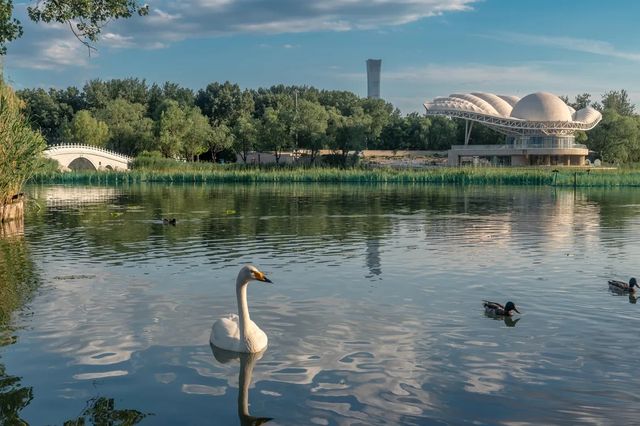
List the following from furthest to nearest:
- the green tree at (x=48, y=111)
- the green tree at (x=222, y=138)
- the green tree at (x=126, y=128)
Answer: the green tree at (x=48, y=111)
the green tree at (x=222, y=138)
the green tree at (x=126, y=128)

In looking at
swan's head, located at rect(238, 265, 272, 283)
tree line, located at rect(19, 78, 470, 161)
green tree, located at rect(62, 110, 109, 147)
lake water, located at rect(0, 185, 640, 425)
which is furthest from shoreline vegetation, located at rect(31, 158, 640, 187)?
swan's head, located at rect(238, 265, 272, 283)

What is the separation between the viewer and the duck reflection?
9.53 m

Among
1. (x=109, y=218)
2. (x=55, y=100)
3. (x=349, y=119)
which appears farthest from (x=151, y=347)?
(x=55, y=100)

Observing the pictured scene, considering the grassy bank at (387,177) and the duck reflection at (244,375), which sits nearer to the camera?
the duck reflection at (244,375)

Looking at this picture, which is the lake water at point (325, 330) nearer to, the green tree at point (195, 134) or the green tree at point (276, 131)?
the green tree at point (276, 131)

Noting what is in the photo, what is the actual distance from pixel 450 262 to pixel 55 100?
136200 millimetres

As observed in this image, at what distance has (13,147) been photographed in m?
30.5

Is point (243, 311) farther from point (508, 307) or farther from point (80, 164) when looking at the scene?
point (80, 164)

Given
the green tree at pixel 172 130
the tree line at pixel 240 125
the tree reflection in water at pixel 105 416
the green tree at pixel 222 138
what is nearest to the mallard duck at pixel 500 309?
the tree reflection in water at pixel 105 416

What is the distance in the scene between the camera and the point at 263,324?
1438 cm

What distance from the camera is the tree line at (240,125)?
358 feet

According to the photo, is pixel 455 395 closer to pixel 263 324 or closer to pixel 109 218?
pixel 263 324

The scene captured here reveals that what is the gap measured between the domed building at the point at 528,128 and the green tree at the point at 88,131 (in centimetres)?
5610

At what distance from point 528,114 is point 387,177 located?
51.4 m
